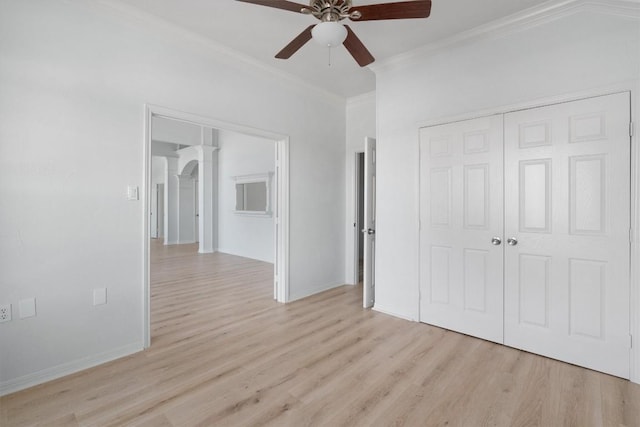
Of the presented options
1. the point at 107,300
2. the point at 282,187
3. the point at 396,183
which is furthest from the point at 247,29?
the point at 107,300

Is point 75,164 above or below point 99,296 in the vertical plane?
above

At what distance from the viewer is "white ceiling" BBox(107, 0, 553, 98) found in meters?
2.57

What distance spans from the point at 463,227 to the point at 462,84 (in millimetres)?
1444

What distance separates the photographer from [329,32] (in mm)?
1870

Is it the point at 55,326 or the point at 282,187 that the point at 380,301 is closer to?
the point at 282,187

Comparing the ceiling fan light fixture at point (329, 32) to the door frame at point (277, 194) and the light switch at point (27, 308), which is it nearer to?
the door frame at point (277, 194)

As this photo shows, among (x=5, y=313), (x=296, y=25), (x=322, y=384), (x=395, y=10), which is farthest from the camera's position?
(x=296, y=25)

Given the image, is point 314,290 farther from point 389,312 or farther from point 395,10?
point 395,10

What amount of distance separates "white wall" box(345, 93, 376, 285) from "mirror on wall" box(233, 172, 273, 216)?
2405mm

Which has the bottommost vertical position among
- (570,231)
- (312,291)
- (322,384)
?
(322,384)

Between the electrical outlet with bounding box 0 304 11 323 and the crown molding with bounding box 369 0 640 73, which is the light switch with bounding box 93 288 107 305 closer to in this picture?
the electrical outlet with bounding box 0 304 11 323

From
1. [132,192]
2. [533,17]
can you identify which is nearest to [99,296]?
[132,192]

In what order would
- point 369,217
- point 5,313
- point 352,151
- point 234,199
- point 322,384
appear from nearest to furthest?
point 5,313 < point 322,384 < point 369,217 < point 352,151 < point 234,199

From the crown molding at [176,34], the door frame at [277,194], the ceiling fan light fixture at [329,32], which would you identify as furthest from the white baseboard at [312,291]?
the ceiling fan light fixture at [329,32]
